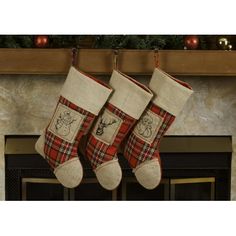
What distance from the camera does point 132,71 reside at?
1.97 metres

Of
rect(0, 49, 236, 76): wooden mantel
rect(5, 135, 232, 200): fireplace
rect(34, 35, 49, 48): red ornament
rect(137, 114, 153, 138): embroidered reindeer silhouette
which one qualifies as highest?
rect(34, 35, 49, 48): red ornament

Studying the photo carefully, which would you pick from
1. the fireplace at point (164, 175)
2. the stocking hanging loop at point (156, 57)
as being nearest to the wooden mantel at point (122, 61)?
the stocking hanging loop at point (156, 57)

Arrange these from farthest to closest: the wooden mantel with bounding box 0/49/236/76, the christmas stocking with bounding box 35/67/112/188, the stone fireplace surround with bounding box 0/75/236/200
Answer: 1. the stone fireplace surround with bounding box 0/75/236/200
2. the wooden mantel with bounding box 0/49/236/76
3. the christmas stocking with bounding box 35/67/112/188

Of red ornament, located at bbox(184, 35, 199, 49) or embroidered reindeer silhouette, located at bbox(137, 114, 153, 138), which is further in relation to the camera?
red ornament, located at bbox(184, 35, 199, 49)

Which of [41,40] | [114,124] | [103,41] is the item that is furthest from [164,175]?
[41,40]

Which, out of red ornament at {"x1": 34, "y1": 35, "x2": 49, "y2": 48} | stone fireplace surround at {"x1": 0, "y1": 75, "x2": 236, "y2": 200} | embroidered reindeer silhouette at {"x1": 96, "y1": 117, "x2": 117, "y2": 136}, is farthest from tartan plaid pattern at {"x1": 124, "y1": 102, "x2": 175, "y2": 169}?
red ornament at {"x1": 34, "y1": 35, "x2": 49, "y2": 48}

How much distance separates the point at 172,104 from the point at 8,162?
735 mm

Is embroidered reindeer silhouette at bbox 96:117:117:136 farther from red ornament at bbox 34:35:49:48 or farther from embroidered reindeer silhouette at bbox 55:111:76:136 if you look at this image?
red ornament at bbox 34:35:49:48

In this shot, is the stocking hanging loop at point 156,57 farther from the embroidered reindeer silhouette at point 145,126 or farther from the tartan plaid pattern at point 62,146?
the tartan plaid pattern at point 62,146

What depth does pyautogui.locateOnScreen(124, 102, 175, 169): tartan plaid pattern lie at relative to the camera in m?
1.88

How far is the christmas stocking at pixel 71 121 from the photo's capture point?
6.08ft

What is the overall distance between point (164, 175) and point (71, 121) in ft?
1.67
